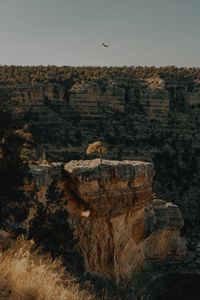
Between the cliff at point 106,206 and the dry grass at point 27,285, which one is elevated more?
the dry grass at point 27,285

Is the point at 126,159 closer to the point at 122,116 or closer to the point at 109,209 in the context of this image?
the point at 122,116

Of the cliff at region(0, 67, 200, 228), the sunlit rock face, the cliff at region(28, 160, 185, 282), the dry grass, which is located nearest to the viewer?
the dry grass

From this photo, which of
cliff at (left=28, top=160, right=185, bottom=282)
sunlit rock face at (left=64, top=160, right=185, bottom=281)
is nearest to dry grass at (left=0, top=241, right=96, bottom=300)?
cliff at (left=28, top=160, right=185, bottom=282)

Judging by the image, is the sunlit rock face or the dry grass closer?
the dry grass

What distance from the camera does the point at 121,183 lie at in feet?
92.8

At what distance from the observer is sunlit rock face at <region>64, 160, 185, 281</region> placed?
1073 inches

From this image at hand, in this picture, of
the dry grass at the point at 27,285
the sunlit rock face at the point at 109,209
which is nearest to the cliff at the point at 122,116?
the sunlit rock face at the point at 109,209

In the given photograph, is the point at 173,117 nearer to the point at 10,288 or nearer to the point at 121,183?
the point at 121,183

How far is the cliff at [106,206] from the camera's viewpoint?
27.2m

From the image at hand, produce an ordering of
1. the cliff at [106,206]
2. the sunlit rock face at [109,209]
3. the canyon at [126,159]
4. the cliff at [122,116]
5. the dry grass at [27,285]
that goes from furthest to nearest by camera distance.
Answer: the cliff at [122,116], the canyon at [126,159], the sunlit rock face at [109,209], the cliff at [106,206], the dry grass at [27,285]

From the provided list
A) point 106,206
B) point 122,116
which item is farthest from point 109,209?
point 122,116

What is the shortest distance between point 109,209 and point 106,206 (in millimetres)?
276

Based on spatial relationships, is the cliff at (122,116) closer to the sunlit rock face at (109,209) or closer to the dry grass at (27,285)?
the sunlit rock face at (109,209)

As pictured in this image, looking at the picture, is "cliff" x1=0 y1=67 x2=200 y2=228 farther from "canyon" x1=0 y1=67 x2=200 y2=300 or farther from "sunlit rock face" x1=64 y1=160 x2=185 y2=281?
"sunlit rock face" x1=64 y1=160 x2=185 y2=281
